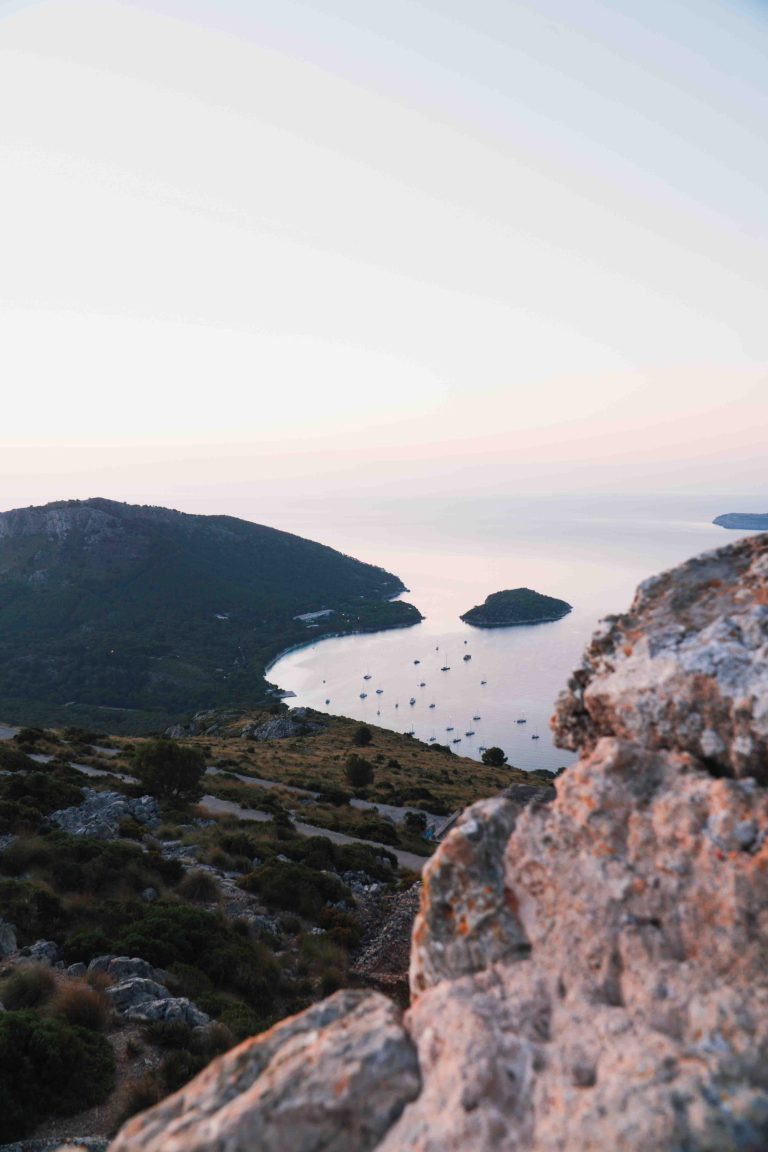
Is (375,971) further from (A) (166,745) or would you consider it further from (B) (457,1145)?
(A) (166,745)

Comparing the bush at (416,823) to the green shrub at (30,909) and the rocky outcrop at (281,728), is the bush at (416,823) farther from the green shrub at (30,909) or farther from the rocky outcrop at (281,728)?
the rocky outcrop at (281,728)

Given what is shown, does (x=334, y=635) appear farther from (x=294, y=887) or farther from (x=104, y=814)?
(x=294, y=887)

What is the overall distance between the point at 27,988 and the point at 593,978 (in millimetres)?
10852

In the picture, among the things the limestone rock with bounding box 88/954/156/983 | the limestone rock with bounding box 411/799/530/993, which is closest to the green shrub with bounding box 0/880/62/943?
the limestone rock with bounding box 88/954/156/983

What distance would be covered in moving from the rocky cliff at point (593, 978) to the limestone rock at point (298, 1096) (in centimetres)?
1

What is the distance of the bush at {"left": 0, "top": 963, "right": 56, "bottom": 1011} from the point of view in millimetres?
10578

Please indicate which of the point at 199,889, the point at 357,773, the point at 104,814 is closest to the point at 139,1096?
the point at 199,889

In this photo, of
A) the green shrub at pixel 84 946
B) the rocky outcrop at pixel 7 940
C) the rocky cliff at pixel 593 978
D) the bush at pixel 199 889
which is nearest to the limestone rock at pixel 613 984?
the rocky cliff at pixel 593 978

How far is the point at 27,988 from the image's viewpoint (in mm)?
10805

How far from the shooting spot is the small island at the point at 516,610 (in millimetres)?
172250

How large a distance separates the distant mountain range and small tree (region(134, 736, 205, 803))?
80796mm

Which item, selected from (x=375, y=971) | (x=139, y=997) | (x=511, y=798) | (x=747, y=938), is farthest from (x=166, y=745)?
Result: (x=747, y=938)

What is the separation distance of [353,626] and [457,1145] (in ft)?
600

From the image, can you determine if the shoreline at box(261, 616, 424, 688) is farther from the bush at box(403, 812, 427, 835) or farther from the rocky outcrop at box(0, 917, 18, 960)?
the rocky outcrop at box(0, 917, 18, 960)
